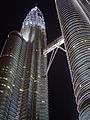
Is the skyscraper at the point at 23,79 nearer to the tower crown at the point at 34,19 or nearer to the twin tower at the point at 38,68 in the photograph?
the twin tower at the point at 38,68

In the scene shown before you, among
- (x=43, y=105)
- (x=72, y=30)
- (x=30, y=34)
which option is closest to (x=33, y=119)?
(x=43, y=105)

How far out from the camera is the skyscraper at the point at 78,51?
31719 millimetres

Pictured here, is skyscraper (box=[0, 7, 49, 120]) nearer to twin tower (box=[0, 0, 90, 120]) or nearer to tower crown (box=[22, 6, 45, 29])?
twin tower (box=[0, 0, 90, 120])

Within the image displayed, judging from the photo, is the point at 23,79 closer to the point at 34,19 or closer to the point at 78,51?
the point at 78,51

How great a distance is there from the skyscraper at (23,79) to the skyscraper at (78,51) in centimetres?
1565

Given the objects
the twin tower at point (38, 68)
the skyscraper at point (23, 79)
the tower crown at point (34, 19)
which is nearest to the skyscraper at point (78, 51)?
the twin tower at point (38, 68)

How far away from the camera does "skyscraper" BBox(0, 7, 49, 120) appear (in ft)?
165

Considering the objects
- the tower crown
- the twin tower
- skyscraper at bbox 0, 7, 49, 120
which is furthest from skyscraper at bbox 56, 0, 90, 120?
the tower crown

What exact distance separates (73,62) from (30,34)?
47.0m

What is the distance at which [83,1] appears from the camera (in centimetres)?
6812

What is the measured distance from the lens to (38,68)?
6544 centimetres

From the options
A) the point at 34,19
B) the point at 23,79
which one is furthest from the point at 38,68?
the point at 34,19

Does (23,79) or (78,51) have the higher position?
(23,79)

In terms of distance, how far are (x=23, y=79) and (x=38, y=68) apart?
6.42 metres
